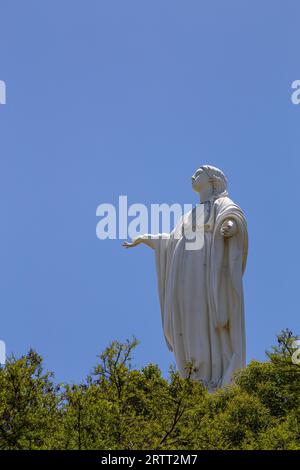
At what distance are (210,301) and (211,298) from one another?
0.19 ft

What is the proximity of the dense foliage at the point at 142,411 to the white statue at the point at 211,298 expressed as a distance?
369 centimetres

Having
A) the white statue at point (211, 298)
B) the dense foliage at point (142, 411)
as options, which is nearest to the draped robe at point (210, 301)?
the white statue at point (211, 298)

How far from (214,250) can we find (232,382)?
303 cm

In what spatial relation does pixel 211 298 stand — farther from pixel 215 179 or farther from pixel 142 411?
pixel 142 411

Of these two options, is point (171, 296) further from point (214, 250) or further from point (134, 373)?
point (134, 373)

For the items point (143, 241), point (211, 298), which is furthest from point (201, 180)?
point (211, 298)

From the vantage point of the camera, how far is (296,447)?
17.5 metres

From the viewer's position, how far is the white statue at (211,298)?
2462cm

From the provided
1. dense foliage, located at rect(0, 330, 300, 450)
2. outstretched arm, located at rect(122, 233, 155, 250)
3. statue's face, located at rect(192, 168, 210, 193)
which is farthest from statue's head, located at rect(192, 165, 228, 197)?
dense foliage, located at rect(0, 330, 300, 450)

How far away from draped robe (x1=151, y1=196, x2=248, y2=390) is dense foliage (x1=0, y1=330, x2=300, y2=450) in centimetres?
368

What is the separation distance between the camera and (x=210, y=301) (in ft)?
81.9

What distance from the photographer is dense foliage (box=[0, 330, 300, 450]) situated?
17594mm

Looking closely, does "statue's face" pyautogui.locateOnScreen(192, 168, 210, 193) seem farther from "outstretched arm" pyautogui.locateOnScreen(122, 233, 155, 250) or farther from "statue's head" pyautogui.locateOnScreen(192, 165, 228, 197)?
"outstretched arm" pyautogui.locateOnScreen(122, 233, 155, 250)
